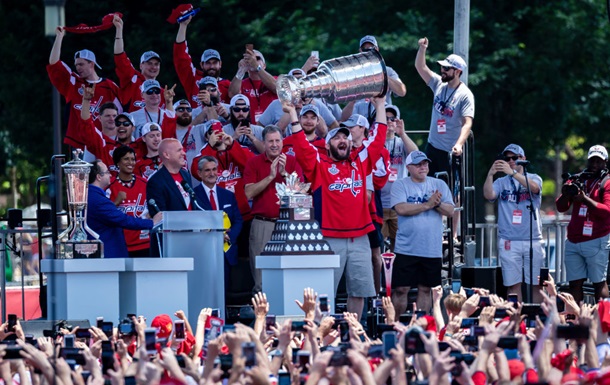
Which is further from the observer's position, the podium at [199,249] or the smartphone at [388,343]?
the podium at [199,249]

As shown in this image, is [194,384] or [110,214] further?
[110,214]

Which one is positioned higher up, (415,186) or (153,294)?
(415,186)

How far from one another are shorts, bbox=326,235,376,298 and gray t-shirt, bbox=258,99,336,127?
85.8 inches

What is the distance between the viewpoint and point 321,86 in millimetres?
13688

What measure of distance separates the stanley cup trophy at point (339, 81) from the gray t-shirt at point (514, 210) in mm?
2623

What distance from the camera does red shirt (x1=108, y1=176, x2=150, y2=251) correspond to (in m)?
14.1

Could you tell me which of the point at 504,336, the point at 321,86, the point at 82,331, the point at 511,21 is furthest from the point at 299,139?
the point at 511,21

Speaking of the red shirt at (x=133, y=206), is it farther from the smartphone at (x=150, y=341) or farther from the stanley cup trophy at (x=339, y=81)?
the smartphone at (x=150, y=341)

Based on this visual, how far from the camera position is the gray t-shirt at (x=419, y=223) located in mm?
14664

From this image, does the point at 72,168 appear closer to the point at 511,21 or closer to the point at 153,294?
the point at 153,294

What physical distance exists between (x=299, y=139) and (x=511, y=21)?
52.3 ft

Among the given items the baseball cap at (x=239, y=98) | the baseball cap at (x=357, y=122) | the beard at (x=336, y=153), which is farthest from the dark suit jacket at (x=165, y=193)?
the baseball cap at (x=357, y=122)

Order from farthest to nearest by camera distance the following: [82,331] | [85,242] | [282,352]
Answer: [85,242] → [82,331] → [282,352]

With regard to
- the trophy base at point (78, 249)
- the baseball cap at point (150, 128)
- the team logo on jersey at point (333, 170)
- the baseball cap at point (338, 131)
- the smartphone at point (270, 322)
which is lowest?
the smartphone at point (270, 322)
